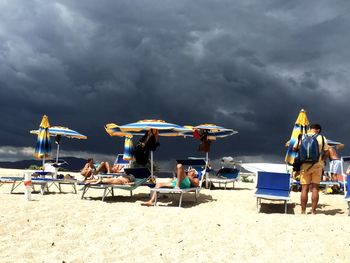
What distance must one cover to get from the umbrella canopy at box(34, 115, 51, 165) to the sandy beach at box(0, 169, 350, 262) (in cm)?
619

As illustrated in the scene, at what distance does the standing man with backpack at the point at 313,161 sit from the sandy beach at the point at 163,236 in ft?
2.86

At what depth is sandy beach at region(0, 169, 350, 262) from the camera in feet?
13.9

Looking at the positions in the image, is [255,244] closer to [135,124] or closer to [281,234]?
[281,234]

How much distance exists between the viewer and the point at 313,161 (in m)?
6.77

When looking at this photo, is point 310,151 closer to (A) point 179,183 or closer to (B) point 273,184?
(B) point 273,184

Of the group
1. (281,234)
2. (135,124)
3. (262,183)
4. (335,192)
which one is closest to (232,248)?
(281,234)

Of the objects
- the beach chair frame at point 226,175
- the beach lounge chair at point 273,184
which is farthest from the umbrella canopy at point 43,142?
the beach lounge chair at point 273,184

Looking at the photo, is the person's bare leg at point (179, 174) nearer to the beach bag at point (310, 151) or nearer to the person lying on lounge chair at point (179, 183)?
the person lying on lounge chair at point (179, 183)

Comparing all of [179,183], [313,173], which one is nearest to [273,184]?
[313,173]

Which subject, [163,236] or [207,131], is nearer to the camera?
[163,236]

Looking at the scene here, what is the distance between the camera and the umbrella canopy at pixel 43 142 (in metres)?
12.6

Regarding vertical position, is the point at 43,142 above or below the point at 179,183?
above

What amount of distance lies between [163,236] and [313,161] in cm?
346

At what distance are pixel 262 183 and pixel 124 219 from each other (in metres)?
3.34
